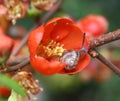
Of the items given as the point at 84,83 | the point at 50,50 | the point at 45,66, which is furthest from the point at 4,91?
the point at 84,83

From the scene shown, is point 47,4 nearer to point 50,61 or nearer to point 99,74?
point 50,61

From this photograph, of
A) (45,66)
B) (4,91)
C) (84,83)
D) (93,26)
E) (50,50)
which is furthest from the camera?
(84,83)

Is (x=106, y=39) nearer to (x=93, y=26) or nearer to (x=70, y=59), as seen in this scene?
(x=70, y=59)

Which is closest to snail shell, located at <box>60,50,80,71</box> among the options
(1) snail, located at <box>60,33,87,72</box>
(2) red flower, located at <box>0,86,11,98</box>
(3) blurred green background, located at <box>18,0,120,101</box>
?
(1) snail, located at <box>60,33,87,72</box>

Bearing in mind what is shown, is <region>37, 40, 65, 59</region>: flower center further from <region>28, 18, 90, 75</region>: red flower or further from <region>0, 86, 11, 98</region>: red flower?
<region>0, 86, 11, 98</region>: red flower

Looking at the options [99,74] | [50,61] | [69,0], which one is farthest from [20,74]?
[69,0]

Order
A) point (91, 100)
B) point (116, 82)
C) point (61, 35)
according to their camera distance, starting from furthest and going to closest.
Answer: point (91, 100) < point (116, 82) < point (61, 35)

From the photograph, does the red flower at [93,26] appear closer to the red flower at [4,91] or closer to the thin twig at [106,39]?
the red flower at [4,91]
